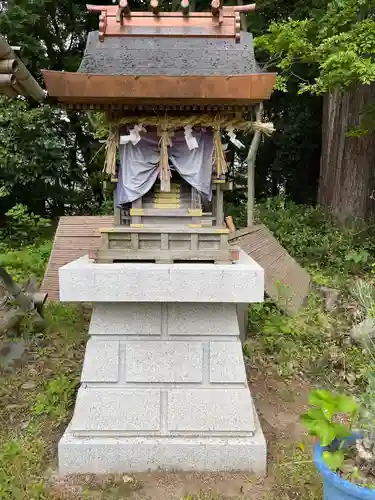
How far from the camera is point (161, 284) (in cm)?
381

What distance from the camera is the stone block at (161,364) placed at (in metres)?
4.04

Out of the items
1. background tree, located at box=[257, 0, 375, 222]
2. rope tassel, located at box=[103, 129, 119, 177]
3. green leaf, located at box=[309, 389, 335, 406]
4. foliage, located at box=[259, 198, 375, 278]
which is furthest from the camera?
foliage, located at box=[259, 198, 375, 278]

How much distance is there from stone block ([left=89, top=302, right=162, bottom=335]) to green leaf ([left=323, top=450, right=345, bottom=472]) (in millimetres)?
1750

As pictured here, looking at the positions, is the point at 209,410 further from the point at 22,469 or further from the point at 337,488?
the point at 22,469

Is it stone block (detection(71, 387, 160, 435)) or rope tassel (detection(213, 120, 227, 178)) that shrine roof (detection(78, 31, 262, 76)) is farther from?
stone block (detection(71, 387, 160, 435))

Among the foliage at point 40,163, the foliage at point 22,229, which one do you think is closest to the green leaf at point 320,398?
the foliage at point 22,229

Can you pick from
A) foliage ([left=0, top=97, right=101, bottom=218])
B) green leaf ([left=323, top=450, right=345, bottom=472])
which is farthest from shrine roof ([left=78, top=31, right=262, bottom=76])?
foliage ([left=0, top=97, right=101, bottom=218])

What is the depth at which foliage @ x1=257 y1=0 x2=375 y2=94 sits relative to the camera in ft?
20.6

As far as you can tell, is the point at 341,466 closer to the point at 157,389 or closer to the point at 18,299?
the point at 157,389

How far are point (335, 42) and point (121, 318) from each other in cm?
522

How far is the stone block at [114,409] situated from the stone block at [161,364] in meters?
0.14

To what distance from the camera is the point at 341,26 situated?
699cm

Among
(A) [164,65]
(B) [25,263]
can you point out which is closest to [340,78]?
(A) [164,65]

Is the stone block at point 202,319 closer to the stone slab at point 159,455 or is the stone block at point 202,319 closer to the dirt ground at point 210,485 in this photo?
the stone slab at point 159,455
